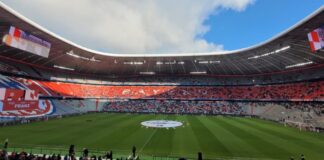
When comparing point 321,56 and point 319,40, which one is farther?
point 321,56

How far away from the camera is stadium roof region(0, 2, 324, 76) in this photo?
95.1ft

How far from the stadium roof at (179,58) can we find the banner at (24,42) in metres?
2.22

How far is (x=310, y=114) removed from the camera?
129ft

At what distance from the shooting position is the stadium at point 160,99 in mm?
20625

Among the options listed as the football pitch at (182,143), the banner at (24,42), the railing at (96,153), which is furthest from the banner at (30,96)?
the railing at (96,153)

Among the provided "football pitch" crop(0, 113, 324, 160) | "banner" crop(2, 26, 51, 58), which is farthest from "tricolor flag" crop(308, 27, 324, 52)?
"banner" crop(2, 26, 51, 58)

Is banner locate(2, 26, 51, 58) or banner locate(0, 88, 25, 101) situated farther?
banner locate(0, 88, 25, 101)

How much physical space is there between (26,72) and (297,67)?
63.4 meters

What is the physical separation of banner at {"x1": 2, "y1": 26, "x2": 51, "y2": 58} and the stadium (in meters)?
0.14

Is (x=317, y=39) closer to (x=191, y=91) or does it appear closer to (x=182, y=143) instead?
(x=182, y=143)

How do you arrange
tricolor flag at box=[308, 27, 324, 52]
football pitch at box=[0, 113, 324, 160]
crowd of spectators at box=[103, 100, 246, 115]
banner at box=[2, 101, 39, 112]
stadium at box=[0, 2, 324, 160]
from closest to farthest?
football pitch at box=[0, 113, 324, 160] → stadium at box=[0, 2, 324, 160] → tricolor flag at box=[308, 27, 324, 52] → banner at box=[2, 101, 39, 112] → crowd of spectators at box=[103, 100, 246, 115]

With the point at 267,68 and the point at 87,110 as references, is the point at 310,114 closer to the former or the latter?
the point at 267,68

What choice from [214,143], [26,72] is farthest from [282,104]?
[26,72]

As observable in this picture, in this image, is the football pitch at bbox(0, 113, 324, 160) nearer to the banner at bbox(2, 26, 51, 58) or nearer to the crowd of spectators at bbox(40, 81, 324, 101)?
the banner at bbox(2, 26, 51, 58)
